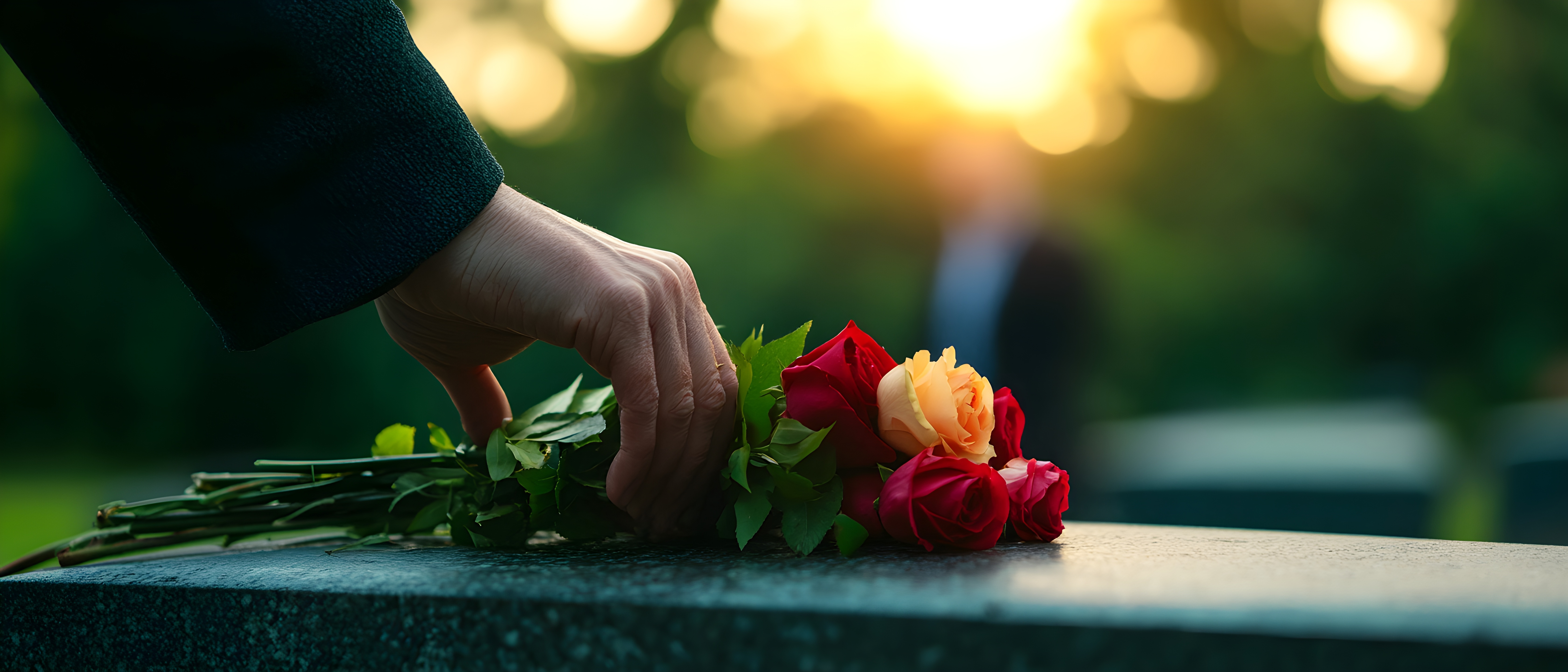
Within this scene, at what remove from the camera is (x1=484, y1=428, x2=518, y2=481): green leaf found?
→ 4.35ft

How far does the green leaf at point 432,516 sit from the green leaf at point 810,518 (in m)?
0.62

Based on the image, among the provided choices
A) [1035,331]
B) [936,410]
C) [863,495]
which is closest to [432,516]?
[863,495]

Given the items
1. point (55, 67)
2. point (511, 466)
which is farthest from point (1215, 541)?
point (55, 67)

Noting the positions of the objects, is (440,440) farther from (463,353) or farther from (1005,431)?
(1005,431)

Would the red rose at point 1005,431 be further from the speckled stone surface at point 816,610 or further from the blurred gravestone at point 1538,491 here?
the blurred gravestone at point 1538,491

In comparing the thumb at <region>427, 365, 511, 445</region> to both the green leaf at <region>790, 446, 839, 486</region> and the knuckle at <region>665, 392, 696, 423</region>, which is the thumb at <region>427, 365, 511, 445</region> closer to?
the knuckle at <region>665, 392, 696, 423</region>

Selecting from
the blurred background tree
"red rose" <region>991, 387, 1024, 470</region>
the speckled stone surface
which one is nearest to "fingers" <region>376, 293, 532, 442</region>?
the speckled stone surface

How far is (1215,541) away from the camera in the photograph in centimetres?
143

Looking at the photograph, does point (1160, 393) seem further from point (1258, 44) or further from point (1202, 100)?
point (1258, 44)

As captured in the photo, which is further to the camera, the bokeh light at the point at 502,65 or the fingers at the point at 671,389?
the bokeh light at the point at 502,65

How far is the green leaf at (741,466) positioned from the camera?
4.00 feet

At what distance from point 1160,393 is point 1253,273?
2258mm

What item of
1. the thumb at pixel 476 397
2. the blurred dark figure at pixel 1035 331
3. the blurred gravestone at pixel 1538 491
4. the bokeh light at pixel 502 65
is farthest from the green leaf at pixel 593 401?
the bokeh light at pixel 502 65

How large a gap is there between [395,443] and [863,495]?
3.15ft
